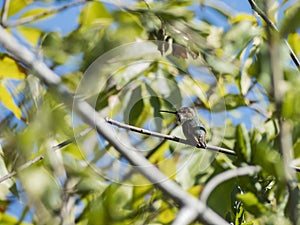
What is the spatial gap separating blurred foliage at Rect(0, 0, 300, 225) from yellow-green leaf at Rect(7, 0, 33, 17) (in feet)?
0.34

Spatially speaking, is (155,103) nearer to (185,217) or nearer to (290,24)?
(185,217)

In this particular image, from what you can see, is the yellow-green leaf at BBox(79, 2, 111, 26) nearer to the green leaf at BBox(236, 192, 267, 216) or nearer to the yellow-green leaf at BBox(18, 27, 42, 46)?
the yellow-green leaf at BBox(18, 27, 42, 46)

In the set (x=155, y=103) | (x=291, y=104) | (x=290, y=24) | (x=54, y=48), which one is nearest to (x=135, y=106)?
(x=155, y=103)

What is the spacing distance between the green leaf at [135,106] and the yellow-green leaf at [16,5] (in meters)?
0.38

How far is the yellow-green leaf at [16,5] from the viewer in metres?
1.28

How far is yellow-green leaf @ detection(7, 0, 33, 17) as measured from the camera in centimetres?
128

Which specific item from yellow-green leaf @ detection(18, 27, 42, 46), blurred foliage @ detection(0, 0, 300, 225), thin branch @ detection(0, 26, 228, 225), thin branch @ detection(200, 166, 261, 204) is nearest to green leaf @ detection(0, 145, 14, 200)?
blurred foliage @ detection(0, 0, 300, 225)

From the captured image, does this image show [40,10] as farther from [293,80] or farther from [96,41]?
[293,80]

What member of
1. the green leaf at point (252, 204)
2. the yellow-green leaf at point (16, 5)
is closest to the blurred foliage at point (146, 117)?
the green leaf at point (252, 204)

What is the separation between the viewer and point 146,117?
100cm

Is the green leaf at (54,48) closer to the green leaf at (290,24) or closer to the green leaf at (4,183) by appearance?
the green leaf at (4,183)

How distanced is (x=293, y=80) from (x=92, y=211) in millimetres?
265

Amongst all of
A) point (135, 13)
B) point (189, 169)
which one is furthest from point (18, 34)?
point (189, 169)

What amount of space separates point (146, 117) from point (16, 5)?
415 mm
